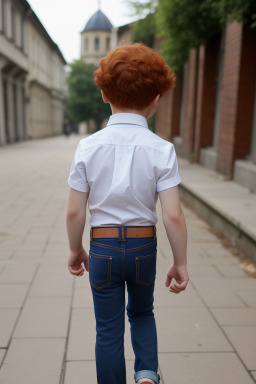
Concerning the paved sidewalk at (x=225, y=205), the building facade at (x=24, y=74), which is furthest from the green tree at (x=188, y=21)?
the building facade at (x=24, y=74)

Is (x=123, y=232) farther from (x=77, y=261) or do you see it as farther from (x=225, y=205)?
(x=225, y=205)

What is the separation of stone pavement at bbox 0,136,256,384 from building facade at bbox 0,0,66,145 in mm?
20538

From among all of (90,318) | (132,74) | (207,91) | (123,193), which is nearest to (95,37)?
(207,91)

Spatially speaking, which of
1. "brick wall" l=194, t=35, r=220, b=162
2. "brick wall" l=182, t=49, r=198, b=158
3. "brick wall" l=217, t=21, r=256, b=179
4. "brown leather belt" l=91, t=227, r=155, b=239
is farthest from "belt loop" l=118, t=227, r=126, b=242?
"brick wall" l=182, t=49, r=198, b=158

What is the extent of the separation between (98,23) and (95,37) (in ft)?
8.95

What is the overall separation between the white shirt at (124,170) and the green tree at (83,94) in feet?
156

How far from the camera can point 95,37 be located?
73812mm

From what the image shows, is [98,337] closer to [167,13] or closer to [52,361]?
[52,361]

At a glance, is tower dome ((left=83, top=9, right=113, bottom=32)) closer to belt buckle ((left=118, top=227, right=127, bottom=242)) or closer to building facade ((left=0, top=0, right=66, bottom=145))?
building facade ((left=0, top=0, right=66, bottom=145))

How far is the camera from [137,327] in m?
2.03

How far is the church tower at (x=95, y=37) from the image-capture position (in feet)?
241

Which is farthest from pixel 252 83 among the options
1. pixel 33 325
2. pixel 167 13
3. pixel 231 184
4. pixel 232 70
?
pixel 33 325

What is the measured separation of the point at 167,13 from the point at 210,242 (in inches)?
231

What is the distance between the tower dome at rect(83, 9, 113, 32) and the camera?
74.1 m
